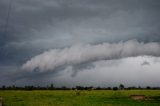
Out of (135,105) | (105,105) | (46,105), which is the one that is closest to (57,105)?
(46,105)

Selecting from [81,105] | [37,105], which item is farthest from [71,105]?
[37,105]

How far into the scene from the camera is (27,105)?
41719 mm

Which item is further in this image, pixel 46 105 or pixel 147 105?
pixel 147 105

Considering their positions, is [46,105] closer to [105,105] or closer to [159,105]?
[105,105]

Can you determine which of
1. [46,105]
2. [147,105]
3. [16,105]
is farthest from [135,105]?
[16,105]

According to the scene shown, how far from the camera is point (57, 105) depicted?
41.5 metres

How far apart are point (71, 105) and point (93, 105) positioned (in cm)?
317

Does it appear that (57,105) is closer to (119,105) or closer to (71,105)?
(71,105)

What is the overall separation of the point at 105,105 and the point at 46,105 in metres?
8.22

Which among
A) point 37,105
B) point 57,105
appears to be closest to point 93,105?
point 57,105

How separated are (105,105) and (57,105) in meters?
6.70

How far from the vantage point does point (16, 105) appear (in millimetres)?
42094

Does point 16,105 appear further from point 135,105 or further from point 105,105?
point 135,105

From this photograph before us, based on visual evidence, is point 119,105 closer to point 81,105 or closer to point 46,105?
point 81,105
